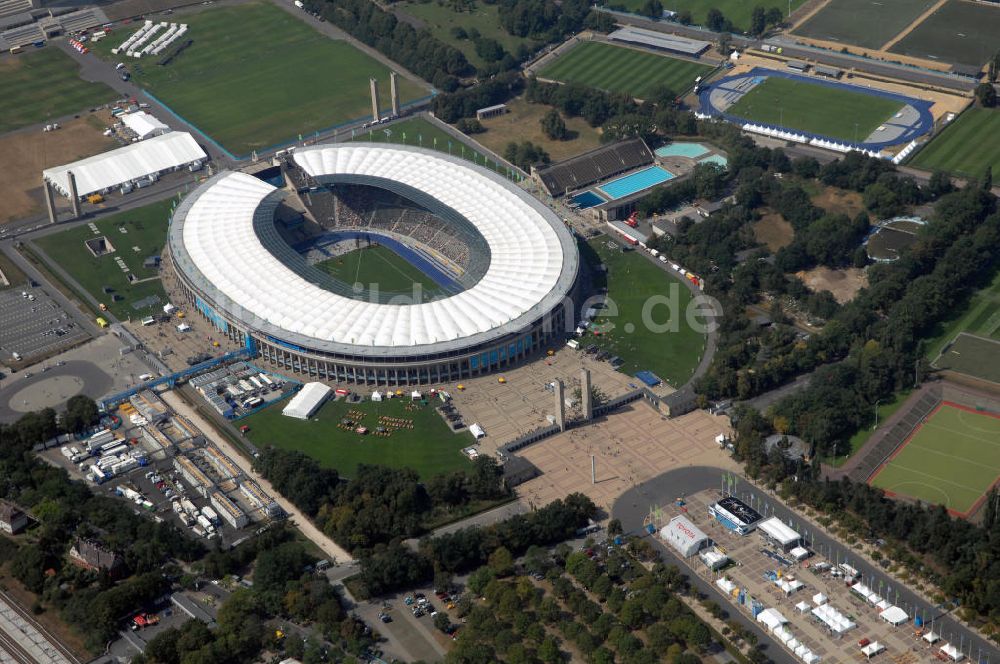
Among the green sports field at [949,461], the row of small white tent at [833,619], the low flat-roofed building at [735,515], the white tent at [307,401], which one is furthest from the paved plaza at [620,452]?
the white tent at [307,401]

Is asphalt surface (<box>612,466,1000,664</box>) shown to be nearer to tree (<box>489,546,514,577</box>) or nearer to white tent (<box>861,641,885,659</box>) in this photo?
white tent (<box>861,641,885,659</box>)

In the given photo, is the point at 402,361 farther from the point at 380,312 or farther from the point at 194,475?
the point at 194,475

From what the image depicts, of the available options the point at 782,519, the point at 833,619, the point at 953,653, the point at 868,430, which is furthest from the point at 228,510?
the point at 953,653

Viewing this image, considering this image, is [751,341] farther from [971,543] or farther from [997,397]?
[971,543]

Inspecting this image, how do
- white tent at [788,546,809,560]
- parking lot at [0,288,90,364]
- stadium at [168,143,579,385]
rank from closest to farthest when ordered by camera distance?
white tent at [788,546,809,560] < stadium at [168,143,579,385] < parking lot at [0,288,90,364]

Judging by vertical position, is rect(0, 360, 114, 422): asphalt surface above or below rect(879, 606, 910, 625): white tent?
above

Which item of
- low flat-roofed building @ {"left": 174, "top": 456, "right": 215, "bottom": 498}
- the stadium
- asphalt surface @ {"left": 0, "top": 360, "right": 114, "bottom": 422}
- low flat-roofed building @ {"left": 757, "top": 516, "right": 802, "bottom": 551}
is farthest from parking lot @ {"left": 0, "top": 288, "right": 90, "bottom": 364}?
low flat-roofed building @ {"left": 757, "top": 516, "right": 802, "bottom": 551}
